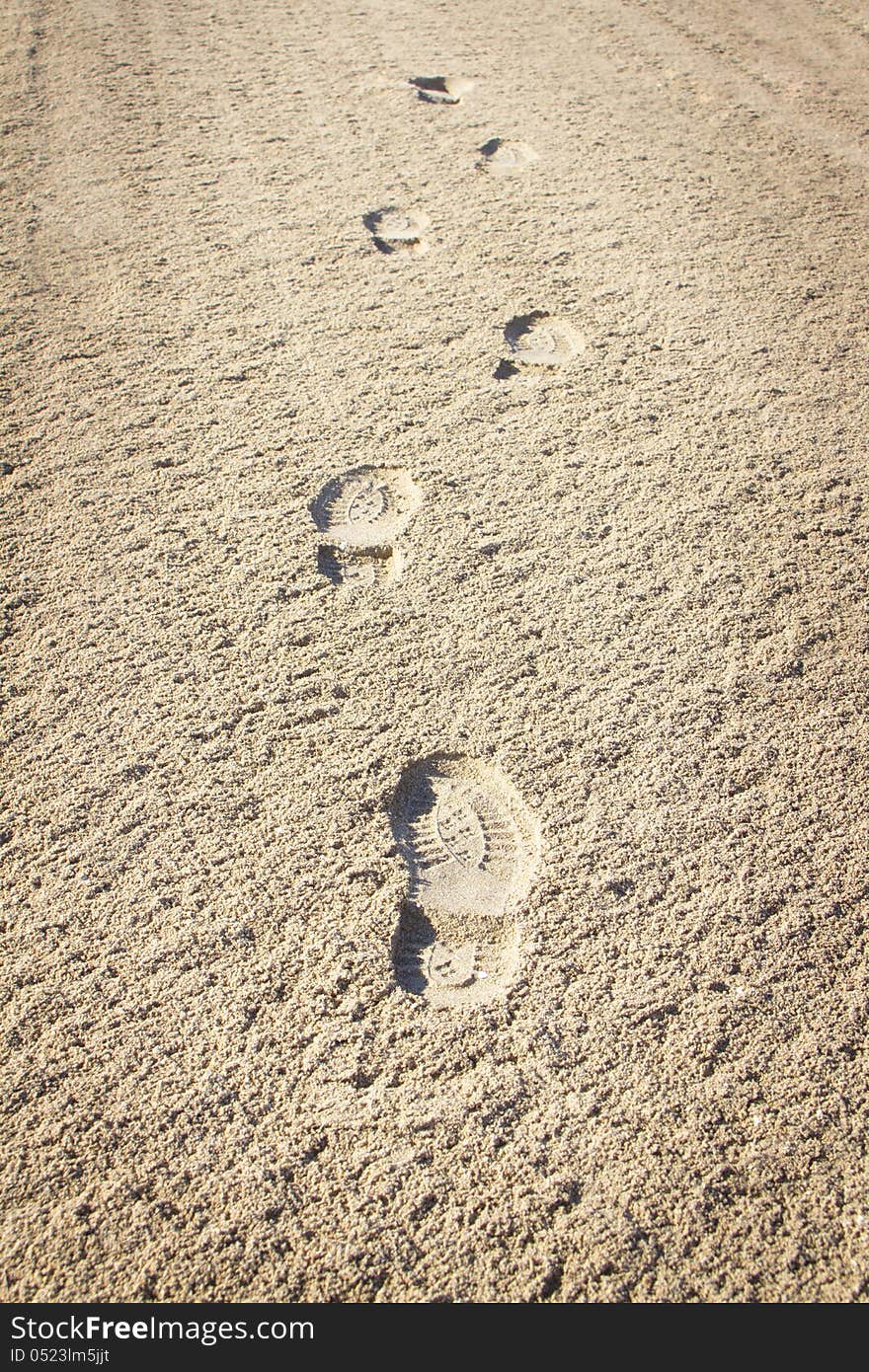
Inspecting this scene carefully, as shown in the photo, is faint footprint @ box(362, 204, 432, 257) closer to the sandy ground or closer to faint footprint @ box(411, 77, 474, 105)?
the sandy ground

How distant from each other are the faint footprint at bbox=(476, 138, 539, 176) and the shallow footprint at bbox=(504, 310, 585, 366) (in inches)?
32.6

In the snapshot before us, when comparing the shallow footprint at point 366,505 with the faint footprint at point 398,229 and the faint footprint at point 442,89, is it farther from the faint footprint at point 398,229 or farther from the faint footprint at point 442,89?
the faint footprint at point 442,89

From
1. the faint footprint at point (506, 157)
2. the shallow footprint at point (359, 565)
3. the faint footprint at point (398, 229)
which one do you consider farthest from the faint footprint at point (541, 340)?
the faint footprint at point (506, 157)

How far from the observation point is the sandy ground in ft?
3.84

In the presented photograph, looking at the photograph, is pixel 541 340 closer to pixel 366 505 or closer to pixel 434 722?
pixel 366 505

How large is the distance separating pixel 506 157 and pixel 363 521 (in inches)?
67.8

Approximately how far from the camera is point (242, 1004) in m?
1.31

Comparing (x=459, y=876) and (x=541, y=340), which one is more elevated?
(x=541, y=340)

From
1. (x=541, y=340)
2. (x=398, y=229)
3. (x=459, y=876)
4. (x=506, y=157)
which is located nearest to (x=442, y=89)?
(x=506, y=157)

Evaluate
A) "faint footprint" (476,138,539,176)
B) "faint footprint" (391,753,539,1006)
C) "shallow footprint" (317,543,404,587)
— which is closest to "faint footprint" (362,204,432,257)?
"faint footprint" (476,138,539,176)

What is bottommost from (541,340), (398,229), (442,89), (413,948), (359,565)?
(413,948)

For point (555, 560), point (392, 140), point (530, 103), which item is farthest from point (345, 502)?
point (530, 103)

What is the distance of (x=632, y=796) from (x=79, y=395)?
4.94 feet

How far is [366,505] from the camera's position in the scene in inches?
78.2
